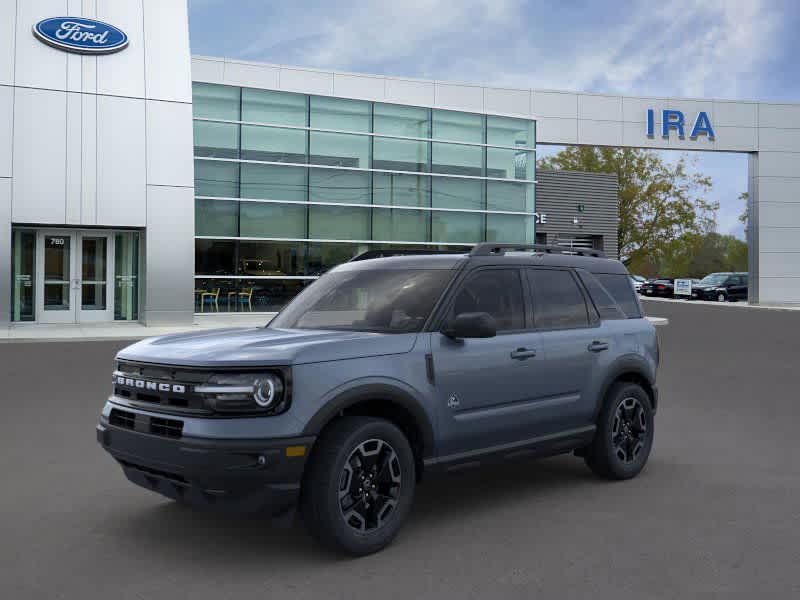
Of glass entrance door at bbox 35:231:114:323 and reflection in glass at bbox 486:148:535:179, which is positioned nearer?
glass entrance door at bbox 35:231:114:323

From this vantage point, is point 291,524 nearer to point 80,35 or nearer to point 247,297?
point 80,35

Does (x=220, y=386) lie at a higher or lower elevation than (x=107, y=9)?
lower

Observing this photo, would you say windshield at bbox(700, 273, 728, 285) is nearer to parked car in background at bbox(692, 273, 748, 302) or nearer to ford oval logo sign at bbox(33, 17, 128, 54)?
parked car in background at bbox(692, 273, 748, 302)

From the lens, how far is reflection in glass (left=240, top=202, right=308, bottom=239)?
2927 centimetres

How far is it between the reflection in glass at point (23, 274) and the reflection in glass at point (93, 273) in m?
1.39

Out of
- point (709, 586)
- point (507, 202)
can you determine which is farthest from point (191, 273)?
point (709, 586)

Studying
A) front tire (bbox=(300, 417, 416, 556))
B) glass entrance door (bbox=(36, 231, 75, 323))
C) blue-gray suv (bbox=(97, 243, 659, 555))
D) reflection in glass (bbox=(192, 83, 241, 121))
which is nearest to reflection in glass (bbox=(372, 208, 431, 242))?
reflection in glass (bbox=(192, 83, 241, 121))

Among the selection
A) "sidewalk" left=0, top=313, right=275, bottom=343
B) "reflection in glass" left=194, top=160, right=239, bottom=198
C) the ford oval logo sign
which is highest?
the ford oval logo sign

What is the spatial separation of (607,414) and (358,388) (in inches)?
102

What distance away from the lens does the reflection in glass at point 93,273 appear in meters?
26.3

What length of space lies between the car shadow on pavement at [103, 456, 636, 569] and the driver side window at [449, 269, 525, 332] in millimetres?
1044

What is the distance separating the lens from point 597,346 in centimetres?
677

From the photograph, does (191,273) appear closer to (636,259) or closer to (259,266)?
(259,266)

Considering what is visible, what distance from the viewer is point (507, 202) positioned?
3356 centimetres
